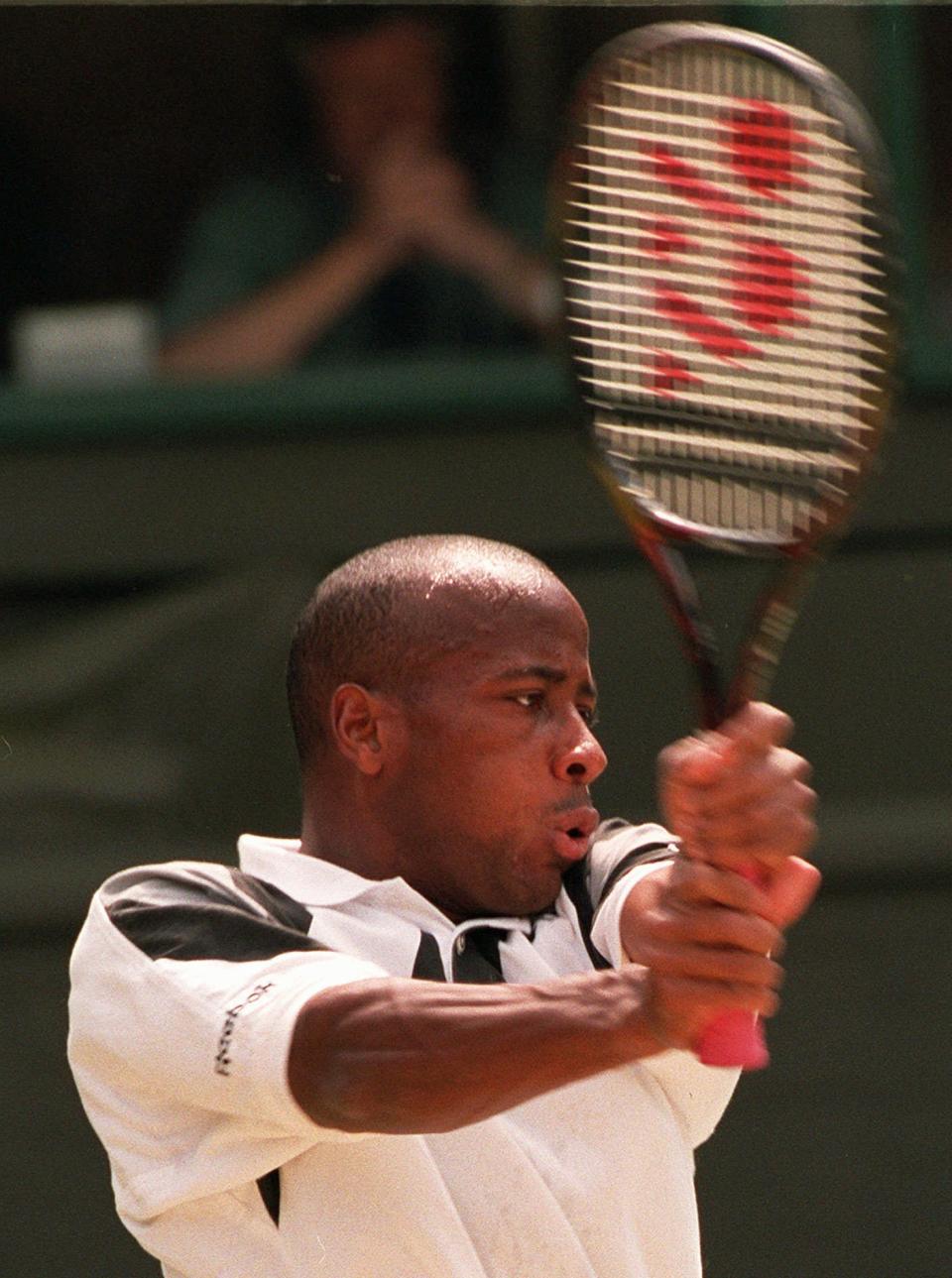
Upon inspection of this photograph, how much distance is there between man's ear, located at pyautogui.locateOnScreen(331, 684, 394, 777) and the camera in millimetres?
2574

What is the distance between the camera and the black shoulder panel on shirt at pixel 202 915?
7.73 feet

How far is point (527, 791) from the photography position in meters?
2.51

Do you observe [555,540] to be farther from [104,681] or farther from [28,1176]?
[28,1176]

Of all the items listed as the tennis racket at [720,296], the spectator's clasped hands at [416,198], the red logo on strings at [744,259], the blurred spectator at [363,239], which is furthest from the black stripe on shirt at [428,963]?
the spectator's clasped hands at [416,198]

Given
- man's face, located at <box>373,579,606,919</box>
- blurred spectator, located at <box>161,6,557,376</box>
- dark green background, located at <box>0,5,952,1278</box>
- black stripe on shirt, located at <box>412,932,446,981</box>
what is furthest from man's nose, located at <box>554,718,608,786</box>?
blurred spectator, located at <box>161,6,557,376</box>

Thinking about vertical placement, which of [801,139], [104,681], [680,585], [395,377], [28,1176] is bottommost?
[28,1176]

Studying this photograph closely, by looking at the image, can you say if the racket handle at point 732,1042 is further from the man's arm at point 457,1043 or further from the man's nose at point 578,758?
the man's nose at point 578,758

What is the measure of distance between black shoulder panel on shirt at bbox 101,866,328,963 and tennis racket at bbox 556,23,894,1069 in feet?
1.65

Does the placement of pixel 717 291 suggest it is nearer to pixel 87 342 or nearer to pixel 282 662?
pixel 282 662

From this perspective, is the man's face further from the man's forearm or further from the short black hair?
the man's forearm

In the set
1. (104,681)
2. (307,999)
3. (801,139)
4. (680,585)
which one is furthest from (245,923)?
(104,681)

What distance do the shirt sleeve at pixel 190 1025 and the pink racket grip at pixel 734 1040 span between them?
38 centimetres

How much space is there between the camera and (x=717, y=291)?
8.27 feet

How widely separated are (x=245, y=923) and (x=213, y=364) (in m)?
2.55
